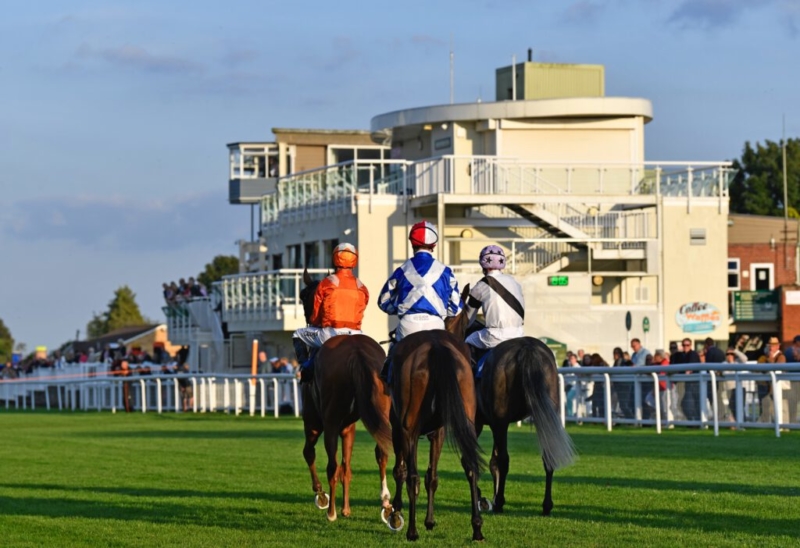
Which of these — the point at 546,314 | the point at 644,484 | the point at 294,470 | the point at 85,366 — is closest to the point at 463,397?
the point at 644,484

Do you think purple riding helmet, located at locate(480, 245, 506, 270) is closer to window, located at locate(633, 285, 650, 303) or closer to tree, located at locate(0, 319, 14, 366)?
window, located at locate(633, 285, 650, 303)

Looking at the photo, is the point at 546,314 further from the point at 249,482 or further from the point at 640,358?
the point at 249,482

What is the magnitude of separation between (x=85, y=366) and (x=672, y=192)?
19.5 meters

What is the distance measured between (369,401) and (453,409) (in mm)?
1079

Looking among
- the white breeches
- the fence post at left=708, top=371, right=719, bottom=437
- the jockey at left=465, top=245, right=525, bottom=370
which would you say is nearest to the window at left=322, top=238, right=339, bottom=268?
the fence post at left=708, top=371, right=719, bottom=437

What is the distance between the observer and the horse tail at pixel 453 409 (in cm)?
955

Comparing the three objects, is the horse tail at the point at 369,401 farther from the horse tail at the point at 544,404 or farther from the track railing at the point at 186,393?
the track railing at the point at 186,393

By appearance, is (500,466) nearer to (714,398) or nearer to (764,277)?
(714,398)

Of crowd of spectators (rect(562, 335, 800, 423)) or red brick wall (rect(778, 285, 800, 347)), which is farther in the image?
red brick wall (rect(778, 285, 800, 347))

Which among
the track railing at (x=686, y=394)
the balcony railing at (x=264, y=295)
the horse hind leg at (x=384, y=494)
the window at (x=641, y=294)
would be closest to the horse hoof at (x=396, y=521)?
the horse hind leg at (x=384, y=494)

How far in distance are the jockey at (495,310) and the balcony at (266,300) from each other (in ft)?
96.3

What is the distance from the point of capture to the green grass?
9.67m

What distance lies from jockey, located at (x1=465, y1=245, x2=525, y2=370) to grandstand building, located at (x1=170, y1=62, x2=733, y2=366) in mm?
28515

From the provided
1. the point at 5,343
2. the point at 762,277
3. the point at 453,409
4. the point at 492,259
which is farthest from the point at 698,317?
the point at 5,343
